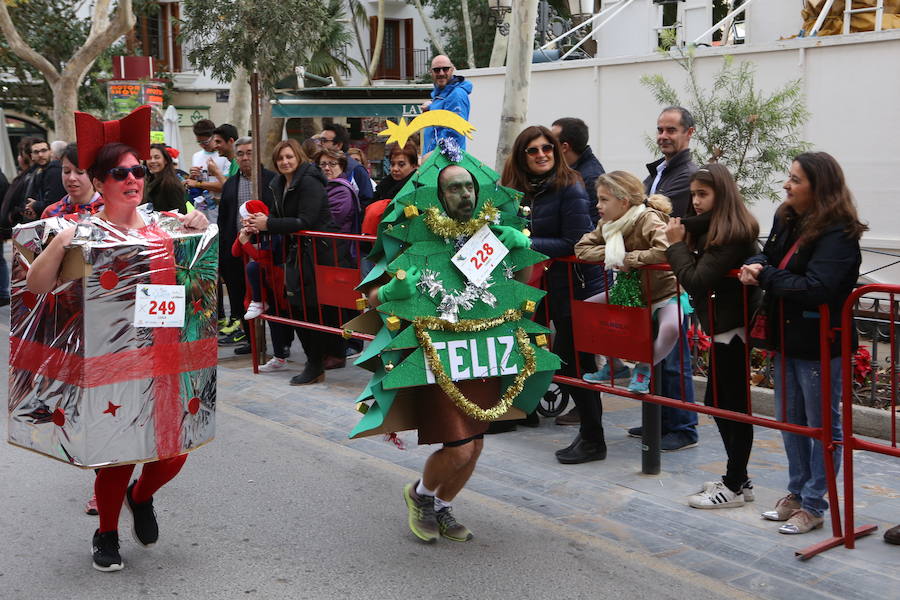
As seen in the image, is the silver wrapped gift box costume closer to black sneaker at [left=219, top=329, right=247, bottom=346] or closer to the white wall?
black sneaker at [left=219, top=329, right=247, bottom=346]

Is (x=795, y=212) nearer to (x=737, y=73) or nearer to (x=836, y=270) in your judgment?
(x=836, y=270)

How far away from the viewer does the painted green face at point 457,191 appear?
442 centimetres

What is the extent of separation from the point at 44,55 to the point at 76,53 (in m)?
9.71

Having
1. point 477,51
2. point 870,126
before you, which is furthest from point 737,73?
point 477,51

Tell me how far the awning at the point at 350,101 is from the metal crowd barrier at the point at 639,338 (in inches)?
403

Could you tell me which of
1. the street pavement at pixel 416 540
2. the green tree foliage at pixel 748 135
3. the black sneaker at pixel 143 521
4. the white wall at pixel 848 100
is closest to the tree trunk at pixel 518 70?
the green tree foliage at pixel 748 135

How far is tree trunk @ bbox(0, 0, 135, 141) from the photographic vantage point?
15.9m

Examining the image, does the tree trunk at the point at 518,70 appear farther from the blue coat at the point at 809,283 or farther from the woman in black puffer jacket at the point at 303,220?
the blue coat at the point at 809,283

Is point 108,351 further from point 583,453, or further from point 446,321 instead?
point 583,453

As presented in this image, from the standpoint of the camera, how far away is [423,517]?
4809 mm

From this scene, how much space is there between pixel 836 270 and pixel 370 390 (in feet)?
6.88

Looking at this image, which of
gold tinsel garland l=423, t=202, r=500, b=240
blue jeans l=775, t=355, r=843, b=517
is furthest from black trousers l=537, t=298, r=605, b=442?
gold tinsel garland l=423, t=202, r=500, b=240

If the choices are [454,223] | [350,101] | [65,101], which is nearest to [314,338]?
[454,223]

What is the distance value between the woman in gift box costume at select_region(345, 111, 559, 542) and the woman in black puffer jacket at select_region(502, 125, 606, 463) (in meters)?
1.25
